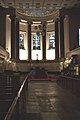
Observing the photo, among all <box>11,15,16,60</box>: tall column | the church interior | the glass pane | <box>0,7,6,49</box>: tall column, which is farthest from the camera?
the glass pane

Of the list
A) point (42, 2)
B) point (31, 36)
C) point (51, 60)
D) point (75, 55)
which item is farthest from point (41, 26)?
point (42, 2)

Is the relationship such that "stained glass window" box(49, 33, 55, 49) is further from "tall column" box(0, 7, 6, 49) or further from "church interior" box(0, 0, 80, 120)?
"tall column" box(0, 7, 6, 49)

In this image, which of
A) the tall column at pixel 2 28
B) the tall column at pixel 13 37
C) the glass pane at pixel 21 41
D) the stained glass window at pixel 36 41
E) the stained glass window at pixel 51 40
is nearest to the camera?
the tall column at pixel 2 28

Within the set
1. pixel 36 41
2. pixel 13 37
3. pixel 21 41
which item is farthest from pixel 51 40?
pixel 13 37

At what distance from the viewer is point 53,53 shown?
105 feet

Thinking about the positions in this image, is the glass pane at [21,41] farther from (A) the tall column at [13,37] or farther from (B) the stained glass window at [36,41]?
(A) the tall column at [13,37]

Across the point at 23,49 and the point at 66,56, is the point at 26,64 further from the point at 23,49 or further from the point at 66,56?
the point at 66,56

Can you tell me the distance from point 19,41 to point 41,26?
334 cm

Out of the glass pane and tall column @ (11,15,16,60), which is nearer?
tall column @ (11,15,16,60)

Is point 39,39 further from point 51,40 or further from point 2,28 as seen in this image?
point 2,28

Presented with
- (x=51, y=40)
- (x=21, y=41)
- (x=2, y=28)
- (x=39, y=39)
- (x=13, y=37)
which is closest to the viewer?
(x=2, y=28)

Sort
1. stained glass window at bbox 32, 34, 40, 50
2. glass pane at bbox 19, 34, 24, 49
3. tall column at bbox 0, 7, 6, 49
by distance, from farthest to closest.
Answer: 1. stained glass window at bbox 32, 34, 40, 50
2. glass pane at bbox 19, 34, 24, 49
3. tall column at bbox 0, 7, 6, 49

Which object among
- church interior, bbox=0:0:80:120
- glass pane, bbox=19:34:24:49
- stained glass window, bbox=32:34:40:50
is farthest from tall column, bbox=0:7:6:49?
stained glass window, bbox=32:34:40:50

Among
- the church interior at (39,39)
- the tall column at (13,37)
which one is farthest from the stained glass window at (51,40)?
the tall column at (13,37)
